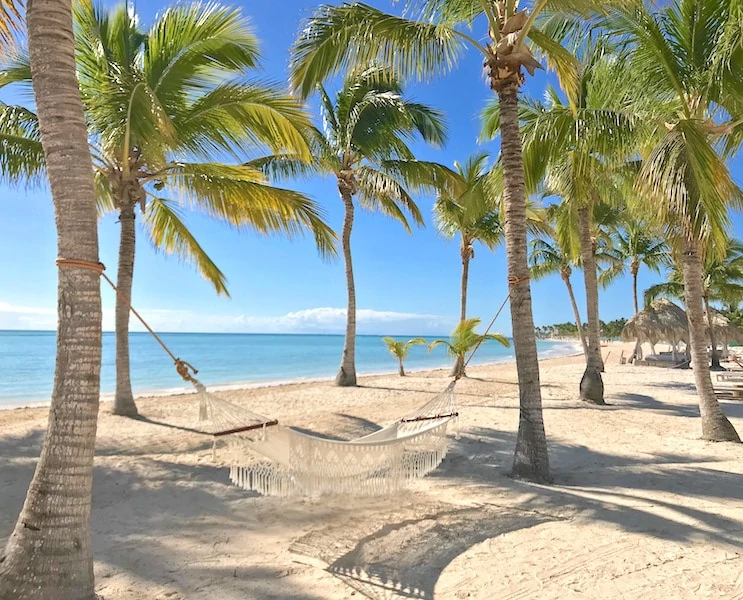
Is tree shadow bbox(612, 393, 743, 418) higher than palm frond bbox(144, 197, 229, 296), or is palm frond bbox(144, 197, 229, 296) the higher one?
palm frond bbox(144, 197, 229, 296)

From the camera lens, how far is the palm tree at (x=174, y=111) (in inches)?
211

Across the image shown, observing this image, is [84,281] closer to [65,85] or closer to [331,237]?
[65,85]

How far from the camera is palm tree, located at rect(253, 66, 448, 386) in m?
8.71

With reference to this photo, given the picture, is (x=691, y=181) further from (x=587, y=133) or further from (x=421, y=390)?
(x=421, y=390)

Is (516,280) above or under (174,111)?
under

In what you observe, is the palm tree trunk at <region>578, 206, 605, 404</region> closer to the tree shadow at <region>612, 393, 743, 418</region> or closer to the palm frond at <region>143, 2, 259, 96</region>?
the tree shadow at <region>612, 393, 743, 418</region>

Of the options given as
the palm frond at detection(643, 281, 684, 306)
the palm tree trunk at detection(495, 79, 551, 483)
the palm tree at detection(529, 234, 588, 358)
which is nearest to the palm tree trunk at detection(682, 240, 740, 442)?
the palm tree trunk at detection(495, 79, 551, 483)

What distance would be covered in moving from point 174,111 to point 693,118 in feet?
18.3

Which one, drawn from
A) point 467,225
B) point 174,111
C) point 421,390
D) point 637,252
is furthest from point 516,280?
point 637,252

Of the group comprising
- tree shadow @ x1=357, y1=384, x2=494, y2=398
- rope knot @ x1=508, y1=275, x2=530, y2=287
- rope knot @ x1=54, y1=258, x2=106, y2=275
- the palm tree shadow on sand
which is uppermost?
rope knot @ x1=508, y1=275, x2=530, y2=287

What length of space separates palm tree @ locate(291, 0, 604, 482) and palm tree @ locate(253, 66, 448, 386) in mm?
4114

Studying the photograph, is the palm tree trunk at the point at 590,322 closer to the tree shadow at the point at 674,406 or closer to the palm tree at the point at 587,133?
the palm tree at the point at 587,133

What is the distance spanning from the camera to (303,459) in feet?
9.43

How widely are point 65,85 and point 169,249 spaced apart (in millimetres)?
5859
